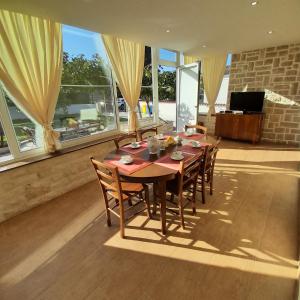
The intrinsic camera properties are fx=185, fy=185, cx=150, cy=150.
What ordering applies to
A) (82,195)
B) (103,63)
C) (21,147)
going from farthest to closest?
(103,63), (82,195), (21,147)

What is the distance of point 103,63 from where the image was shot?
11.8 feet

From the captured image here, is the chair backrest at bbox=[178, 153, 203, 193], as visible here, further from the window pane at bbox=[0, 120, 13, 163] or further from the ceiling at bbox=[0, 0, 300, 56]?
the window pane at bbox=[0, 120, 13, 163]

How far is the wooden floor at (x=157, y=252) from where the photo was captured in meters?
1.50

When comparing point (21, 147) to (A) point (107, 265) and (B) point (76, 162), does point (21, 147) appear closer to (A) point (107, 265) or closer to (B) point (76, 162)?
(B) point (76, 162)

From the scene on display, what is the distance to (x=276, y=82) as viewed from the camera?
188 inches

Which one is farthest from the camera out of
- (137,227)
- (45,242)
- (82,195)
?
(82,195)

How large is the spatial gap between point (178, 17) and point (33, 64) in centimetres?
212

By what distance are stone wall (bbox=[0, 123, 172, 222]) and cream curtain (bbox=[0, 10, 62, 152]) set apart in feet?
1.05

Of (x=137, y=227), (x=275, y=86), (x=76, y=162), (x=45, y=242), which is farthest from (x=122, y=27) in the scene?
(x=275, y=86)

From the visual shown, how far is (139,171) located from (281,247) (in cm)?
159

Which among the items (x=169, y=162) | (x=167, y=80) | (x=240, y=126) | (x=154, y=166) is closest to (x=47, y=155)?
(x=154, y=166)

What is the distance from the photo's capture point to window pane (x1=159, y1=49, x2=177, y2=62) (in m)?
4.90

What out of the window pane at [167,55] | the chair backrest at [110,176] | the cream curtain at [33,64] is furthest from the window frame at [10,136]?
the window pane at [167,55]

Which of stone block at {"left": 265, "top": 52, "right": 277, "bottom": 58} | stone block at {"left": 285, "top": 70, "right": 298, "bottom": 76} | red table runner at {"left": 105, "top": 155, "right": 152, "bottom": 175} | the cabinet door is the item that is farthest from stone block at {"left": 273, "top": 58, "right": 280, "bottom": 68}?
red table runner at {"left": 105, "top": 155, "right": 152, "bottom": 175}
